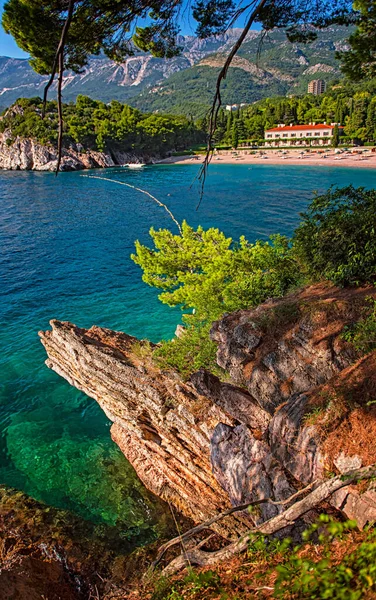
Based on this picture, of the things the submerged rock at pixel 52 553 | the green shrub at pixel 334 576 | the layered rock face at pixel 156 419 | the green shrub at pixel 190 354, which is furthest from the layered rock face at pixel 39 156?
the green shrub at pixel 334 576

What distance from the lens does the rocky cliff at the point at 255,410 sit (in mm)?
6504

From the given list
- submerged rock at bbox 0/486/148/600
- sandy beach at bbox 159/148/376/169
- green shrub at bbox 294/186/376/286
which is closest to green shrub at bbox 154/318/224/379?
green shrub at bbox 294/186/376/286

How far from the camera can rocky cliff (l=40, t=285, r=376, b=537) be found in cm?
650

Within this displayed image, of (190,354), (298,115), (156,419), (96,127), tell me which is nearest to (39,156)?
(96,127)

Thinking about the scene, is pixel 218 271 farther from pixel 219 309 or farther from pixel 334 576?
pixel 334 576

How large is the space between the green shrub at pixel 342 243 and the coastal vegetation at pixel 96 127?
8976cm

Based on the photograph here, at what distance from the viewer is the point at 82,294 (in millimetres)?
26000

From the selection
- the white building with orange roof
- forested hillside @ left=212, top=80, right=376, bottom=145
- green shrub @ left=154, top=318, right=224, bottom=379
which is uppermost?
forested hillside @ left=212, top=80, right=376, bottom=145

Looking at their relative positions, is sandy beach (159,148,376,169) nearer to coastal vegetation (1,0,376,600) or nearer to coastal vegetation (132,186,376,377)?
coastal vegetation (132,186,376,377)

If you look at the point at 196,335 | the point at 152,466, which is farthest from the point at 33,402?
the point at 196,335

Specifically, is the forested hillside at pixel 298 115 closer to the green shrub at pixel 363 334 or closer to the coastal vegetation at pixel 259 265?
the coastal vegetation at pixel 259 265

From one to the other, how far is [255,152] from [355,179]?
52.9m

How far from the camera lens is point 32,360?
729 inches

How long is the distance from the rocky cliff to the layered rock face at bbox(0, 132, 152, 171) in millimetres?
86494
